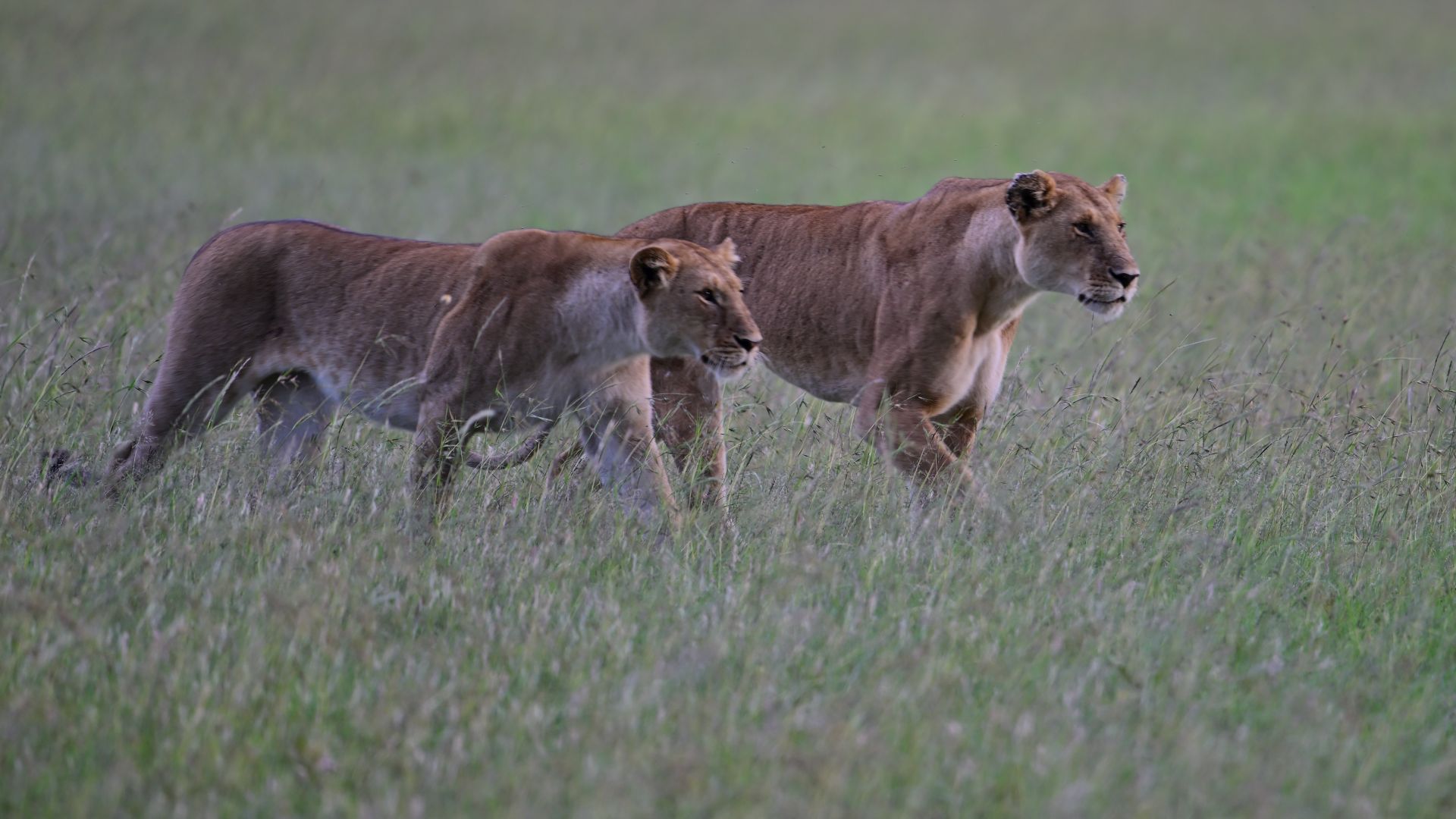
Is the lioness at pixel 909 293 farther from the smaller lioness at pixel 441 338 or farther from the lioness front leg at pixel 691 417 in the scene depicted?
the smaller lioness at pixel 441 338

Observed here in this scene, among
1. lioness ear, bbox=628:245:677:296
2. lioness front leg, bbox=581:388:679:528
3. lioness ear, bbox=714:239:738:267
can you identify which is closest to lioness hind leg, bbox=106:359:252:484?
lioness front leg, bbox=581:388:679:528

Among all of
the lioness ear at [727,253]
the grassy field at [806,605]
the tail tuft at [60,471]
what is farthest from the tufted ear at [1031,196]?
the tail tuft at [60,471]

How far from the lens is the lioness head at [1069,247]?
6.21 m

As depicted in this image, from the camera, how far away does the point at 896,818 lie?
3645 millimetres

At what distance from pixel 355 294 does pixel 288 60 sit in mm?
25470

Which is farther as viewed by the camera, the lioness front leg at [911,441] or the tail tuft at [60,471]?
the lioness front leg at [911,441]

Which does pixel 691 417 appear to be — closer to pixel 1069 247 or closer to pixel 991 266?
pixel 991 266

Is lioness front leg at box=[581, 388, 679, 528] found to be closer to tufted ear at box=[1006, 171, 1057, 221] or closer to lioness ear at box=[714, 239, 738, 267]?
lioness ear at box=[714, 239, 738, 267]

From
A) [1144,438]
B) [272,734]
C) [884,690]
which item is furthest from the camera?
[1144,438]

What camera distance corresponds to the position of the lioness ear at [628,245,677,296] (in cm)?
575

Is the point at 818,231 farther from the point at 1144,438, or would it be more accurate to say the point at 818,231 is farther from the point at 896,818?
the point at 896,818

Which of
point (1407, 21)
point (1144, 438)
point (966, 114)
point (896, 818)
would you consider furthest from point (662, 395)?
point (1407, 21)

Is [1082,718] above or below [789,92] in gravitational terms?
above

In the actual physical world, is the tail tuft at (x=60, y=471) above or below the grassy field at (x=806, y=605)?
below
